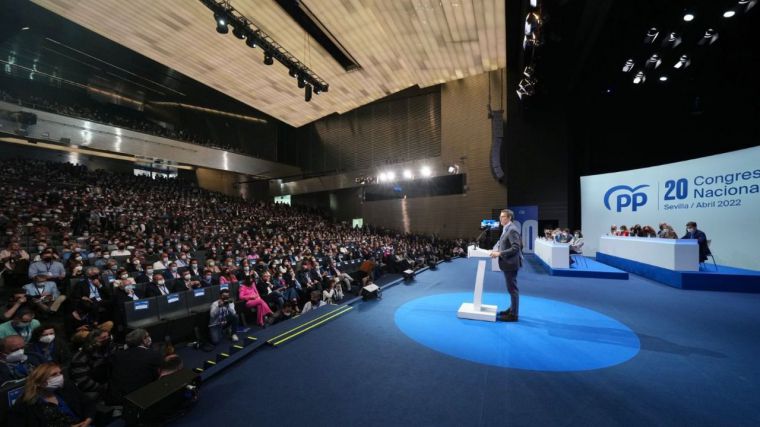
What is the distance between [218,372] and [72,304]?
374 cm

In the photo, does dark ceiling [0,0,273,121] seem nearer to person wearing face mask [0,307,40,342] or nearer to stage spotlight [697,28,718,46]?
person wearing face mask [0,307,40,342]

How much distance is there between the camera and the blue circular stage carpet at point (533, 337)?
3.00 metres

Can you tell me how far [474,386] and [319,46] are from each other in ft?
43.3

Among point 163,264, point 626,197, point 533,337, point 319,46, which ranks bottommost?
point 533,337

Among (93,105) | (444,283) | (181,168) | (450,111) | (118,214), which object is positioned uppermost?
(93,105)

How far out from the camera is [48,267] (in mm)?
5566

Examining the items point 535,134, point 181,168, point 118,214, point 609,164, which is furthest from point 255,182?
point 609,164

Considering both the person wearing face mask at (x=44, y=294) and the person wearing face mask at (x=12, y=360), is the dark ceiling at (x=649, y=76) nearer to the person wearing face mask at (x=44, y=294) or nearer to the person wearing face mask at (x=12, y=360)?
the person wearing face mask at (x=12, y=360)

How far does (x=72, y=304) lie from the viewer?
4680 mm

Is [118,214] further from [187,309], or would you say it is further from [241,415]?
[241,415]

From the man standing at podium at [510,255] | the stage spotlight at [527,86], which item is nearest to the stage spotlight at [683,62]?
the stage spotlight at [527,86]

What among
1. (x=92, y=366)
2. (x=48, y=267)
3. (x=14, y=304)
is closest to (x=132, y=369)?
(x=92, y=366)

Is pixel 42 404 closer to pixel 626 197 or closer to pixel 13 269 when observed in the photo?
pixel 13 269

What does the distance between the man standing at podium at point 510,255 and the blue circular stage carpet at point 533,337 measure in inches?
9.5
